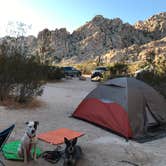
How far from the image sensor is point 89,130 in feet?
24.6

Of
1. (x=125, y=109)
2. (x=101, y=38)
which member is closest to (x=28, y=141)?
(x=125, y=109)

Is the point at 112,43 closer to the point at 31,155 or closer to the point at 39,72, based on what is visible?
the point at 39,72

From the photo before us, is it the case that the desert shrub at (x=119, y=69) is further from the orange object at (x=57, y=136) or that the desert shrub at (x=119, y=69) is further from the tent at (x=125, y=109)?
the orange object at (x=57, y=136)

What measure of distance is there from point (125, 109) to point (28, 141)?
3.11 m

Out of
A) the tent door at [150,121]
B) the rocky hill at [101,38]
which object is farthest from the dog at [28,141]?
the rocky hill at [101,38]

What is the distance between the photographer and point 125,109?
7.45 metres

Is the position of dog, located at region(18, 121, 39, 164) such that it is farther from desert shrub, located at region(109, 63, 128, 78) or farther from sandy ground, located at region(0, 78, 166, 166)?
desert shrub, located at region(109, 63, 128, 78)

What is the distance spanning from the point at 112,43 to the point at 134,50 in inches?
405

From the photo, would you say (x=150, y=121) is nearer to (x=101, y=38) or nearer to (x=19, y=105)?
(x=19, y=105)

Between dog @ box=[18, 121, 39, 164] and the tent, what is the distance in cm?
264

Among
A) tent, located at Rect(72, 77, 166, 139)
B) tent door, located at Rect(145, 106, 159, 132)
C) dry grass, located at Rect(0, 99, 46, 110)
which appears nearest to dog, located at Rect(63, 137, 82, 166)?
tent, located at Rect(72, 77, 166, 139)

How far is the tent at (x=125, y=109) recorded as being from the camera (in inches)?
287

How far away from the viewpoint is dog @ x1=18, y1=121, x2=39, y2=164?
5.03 m

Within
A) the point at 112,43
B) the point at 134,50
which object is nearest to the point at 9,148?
the point at 134,50
